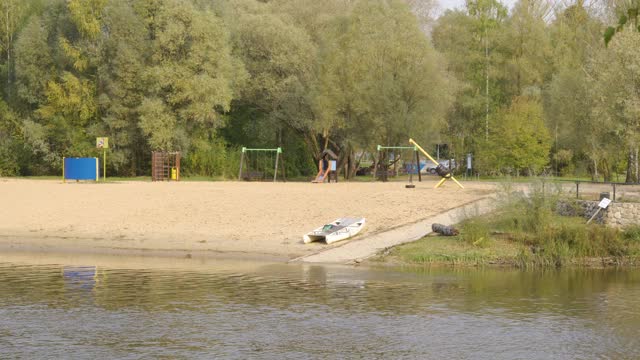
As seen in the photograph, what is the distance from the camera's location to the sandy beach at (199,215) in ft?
95.2

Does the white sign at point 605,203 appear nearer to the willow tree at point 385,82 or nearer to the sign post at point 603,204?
the sign post at point 603,204

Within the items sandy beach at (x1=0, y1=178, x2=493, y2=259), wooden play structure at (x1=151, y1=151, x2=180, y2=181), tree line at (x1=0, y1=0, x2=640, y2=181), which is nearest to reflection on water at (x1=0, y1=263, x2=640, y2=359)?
sandy beach at (x1=0, y1=178, x2=493, y2=259)

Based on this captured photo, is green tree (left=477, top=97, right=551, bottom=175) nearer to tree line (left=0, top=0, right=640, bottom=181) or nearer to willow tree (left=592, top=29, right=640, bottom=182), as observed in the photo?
tree line (left=0, top=0, right=640, bottom=181)

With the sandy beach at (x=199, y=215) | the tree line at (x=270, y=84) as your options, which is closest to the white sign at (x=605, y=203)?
the sandy beach at (x=199, y=215)

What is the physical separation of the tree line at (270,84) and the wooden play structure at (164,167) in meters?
1.92

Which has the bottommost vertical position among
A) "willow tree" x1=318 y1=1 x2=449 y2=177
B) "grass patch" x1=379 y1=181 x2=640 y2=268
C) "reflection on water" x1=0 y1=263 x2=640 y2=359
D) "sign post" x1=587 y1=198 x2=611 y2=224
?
"reflection on water" x1=0 y1=263 x2=640 y2=359

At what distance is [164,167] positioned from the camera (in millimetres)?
59281

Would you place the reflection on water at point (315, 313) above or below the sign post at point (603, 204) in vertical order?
below

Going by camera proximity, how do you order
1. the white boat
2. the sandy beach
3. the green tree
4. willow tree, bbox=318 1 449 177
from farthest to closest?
the green tree
willow tree, bbox=318 1 449 177
the sandy beach
the white boat

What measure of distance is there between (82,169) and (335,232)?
29266 millimetres

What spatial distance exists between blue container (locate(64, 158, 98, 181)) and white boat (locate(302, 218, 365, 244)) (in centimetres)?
2735

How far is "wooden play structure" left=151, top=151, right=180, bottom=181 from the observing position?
189 ft

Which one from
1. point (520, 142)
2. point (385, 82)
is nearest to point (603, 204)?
point (385, 82)

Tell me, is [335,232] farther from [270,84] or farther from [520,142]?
[270,84]
